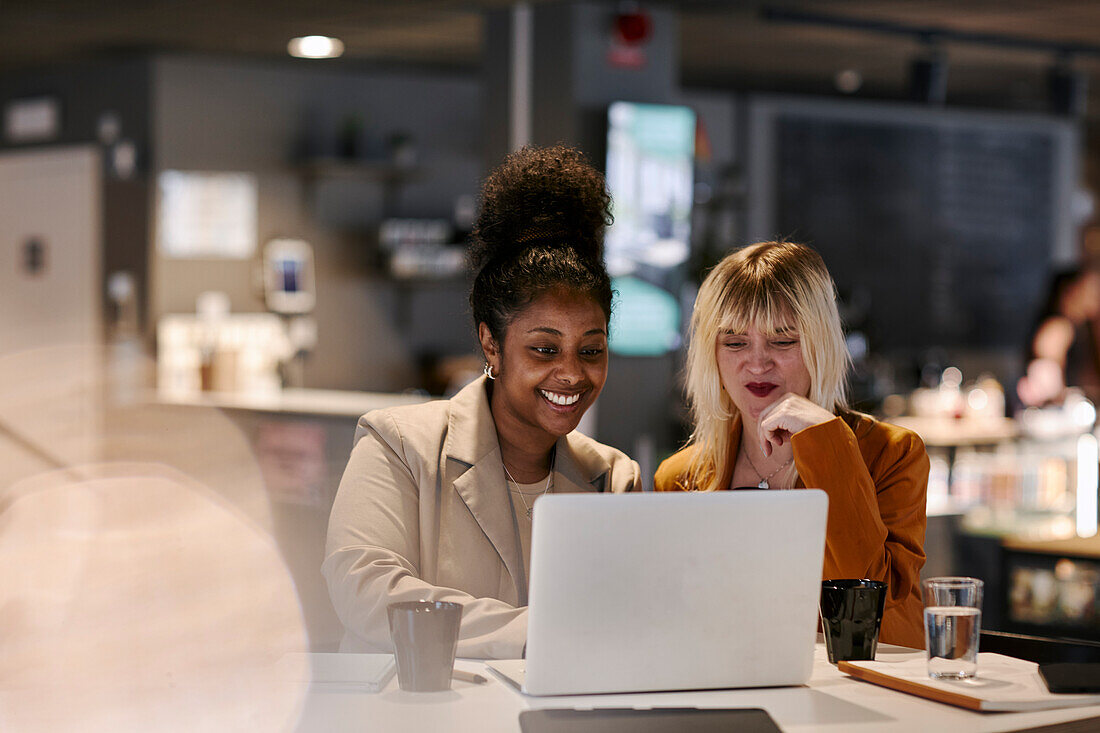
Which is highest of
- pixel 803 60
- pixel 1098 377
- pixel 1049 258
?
pixel 803 60

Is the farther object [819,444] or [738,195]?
[738,195]

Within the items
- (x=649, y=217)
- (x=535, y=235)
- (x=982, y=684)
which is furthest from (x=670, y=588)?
(x=649, y=217)

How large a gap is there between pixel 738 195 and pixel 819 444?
6333mm

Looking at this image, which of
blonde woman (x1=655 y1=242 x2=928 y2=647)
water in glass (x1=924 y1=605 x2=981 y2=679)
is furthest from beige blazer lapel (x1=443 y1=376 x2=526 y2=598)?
water in glass (x1=924 y1=605 x2=981 y2=679)

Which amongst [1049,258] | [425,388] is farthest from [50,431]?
[1049,258]

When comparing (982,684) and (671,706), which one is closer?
(671,706)

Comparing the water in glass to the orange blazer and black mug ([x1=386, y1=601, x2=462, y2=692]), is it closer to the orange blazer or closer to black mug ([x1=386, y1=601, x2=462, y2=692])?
the orange blazer

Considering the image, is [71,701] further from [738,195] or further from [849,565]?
[738,195]

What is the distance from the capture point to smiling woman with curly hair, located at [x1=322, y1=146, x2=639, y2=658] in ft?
6.23

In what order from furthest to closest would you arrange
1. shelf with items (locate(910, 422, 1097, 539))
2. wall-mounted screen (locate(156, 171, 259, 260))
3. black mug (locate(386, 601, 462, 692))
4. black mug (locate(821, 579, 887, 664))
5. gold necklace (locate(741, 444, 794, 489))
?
1. wall-mounted screen (locate(156, 171, 259, 260))
2. shelf with items (locate(910, 422, 1097, 539))
3. gold necklace (locate(741, 444, 794, 489))
4. black mug (locate(821, 579, 887, 664))
5. black mug (locate(386, 601, 462, 692))

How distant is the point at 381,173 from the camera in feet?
24.6

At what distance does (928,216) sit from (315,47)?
4.63m

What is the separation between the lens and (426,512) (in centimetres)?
197

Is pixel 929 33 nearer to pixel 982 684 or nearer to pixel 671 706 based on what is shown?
pixel 982 684
